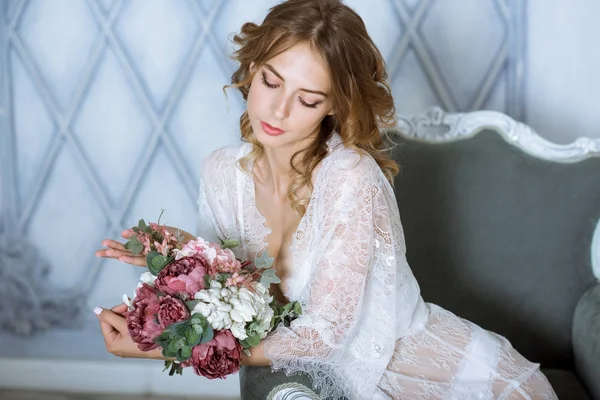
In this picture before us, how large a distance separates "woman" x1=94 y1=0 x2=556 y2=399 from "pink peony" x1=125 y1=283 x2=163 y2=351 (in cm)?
12

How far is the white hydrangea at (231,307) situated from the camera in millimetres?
1373

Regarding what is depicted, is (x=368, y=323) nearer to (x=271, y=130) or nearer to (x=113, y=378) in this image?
(x=271, y=130)

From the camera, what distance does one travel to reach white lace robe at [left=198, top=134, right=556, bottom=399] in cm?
157

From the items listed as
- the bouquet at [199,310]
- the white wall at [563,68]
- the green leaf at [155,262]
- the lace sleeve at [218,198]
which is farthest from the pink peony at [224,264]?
the white wall at [563,68]

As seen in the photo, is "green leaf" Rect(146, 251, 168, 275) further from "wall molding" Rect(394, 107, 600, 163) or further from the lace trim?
"wall molding" Rect(394, 107, 600, 163)

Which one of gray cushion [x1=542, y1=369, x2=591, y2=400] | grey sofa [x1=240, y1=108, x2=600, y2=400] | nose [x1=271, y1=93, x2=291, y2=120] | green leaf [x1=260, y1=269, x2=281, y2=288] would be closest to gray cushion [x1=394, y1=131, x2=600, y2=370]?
grey sofa [x1=240, y1=108, x2=600, y2=400]

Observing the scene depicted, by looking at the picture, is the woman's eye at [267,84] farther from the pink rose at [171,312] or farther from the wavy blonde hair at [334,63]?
the pink rose at [171,312]

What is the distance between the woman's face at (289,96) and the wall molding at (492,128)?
0.57 meters

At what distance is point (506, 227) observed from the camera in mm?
2123

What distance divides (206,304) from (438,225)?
3.22 feet

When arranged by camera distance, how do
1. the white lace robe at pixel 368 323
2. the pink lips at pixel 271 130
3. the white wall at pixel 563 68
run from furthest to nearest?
the white wall at pixel 563 68 → the pink lips at pixel 271 130 → the white lace robe at pixel 368 323

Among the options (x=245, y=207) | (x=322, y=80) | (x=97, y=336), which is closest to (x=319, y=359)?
(x=245, y=207)

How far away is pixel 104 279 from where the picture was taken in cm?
277

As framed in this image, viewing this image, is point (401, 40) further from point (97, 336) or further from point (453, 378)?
point (97, 336)
